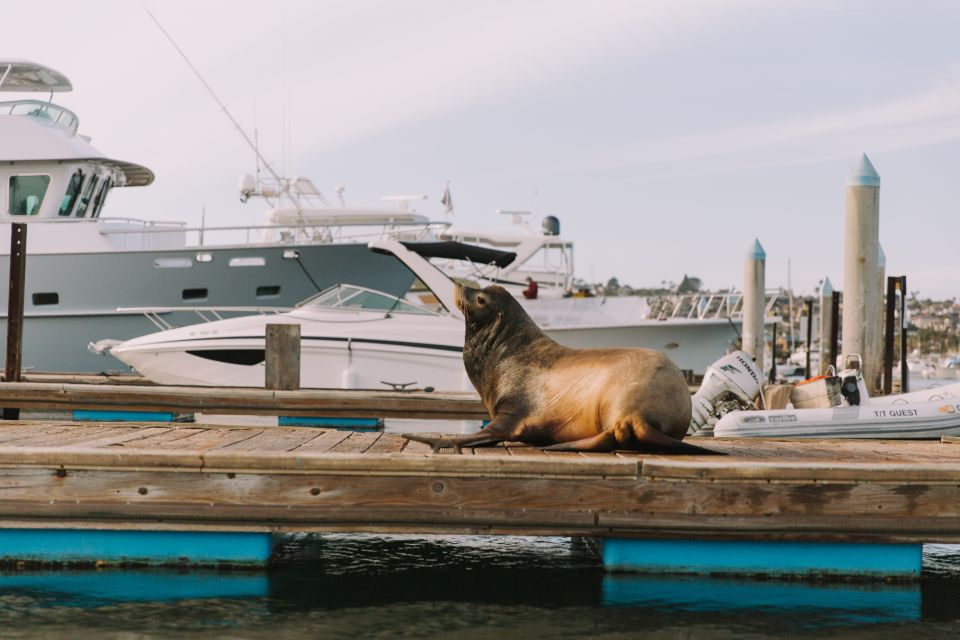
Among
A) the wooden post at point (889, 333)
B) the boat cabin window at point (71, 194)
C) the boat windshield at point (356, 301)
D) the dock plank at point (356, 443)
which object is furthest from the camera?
the boat cabin window at point (71, 194)

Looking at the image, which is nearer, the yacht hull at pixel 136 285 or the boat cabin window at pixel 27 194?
the yacht hull at pixel 136 285

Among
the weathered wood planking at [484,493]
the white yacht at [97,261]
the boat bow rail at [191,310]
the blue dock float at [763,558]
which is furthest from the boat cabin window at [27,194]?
the blue dock float at [763,558]

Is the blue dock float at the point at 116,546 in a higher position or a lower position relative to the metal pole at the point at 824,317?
lower

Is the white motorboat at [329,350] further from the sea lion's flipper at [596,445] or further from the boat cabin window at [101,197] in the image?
the boat cabin window at [101,197]

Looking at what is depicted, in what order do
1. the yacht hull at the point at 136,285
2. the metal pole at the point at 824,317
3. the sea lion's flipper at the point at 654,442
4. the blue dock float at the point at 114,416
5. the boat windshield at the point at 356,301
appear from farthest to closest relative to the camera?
the yacht hull at the point at 136,285, the metal pole at the point at 824,317, the boat windshield at the point at 356,301, the blue dock float at the point at 114,416, the sea lion's flipper at the point at 654,442

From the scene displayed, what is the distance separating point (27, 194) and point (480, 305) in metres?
17.6

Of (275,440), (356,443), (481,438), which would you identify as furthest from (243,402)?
(481,438)

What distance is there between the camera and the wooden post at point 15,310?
415 inches

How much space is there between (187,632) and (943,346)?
4679 inches

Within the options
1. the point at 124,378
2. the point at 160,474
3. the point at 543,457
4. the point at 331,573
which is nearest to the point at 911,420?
the point at 543,457

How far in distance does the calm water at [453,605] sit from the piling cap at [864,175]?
200 inches

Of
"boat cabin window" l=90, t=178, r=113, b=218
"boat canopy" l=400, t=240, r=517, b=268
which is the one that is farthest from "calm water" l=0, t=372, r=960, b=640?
"boat cabin window" l=90, t=178, r=113, b=218

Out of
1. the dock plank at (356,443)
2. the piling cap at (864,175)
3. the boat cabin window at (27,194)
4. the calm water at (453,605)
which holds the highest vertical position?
the boat cabin window at (27,194)

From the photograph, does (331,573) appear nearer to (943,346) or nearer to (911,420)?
(911,420)
